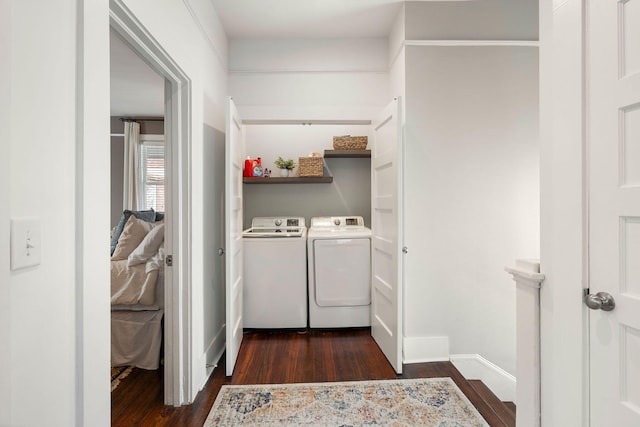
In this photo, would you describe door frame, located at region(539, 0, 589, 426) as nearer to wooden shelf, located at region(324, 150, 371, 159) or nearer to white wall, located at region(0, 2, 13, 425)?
white wall, located at region(0, 2, 13, 425)

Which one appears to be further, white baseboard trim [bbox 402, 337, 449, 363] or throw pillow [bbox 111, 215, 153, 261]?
throw pillow [bbox 111, 215, 153, 261]

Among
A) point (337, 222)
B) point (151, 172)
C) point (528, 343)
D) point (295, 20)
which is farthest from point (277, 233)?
point (151, 172)

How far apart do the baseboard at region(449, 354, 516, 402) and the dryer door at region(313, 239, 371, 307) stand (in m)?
0.90

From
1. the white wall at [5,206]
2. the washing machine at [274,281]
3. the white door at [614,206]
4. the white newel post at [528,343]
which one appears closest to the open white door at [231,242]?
the washing machine at [274,281]

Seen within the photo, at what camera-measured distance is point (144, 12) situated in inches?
54.6

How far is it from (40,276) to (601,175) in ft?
5.19

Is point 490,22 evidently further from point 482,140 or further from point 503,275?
point 503,275

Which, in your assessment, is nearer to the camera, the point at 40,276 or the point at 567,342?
the point at 40,276

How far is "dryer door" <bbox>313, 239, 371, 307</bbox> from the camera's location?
3100 millimetres

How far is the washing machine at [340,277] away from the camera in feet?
10.2

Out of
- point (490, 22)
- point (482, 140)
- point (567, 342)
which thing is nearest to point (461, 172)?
point (482, 140)

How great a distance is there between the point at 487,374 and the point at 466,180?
1427 millimetres

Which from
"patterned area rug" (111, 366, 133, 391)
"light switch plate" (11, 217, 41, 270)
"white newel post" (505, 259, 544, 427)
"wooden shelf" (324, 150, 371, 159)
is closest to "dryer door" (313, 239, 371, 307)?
"wooden shelf" (324, 150, 371, 159)

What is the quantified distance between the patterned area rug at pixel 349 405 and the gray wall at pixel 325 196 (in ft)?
6.34
